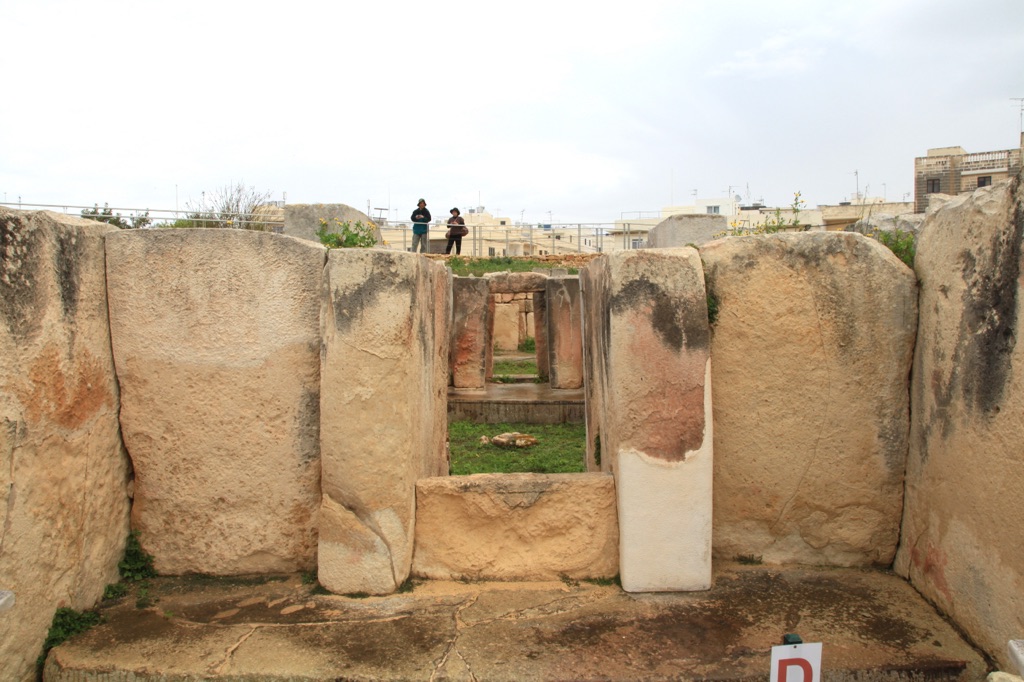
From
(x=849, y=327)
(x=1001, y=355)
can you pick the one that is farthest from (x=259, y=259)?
(x=1001, y=355)

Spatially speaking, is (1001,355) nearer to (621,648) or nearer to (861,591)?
(861,591)

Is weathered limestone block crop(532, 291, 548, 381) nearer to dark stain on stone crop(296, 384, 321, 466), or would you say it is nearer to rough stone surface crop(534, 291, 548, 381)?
rough stone surface crop(534, 291, 548, 381)

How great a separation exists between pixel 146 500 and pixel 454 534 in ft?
4.82

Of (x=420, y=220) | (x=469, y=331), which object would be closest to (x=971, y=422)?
(x=469, y=331)

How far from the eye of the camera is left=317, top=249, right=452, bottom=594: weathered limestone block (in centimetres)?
314

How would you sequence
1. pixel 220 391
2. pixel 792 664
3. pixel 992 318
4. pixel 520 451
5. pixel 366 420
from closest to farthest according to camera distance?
pixel 792 664 < pixel 992 318 < pixel 366 420 < pixel 220 391 < pixel 520 451

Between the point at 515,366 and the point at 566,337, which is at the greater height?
the point at 566,337

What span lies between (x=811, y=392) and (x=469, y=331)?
7343mm

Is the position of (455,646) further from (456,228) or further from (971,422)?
(456,228)

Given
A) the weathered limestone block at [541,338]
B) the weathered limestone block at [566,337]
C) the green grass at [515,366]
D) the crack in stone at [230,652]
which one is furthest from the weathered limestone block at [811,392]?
the green grass at [515,366]

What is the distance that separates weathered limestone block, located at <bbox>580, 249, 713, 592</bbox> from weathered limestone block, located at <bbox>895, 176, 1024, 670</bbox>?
942mm

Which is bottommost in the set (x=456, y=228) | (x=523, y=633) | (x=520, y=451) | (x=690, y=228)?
(x=520, y=451)

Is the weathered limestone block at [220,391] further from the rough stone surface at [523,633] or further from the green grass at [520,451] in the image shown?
the green grass at [520,451]

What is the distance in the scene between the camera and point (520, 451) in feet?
24.7
